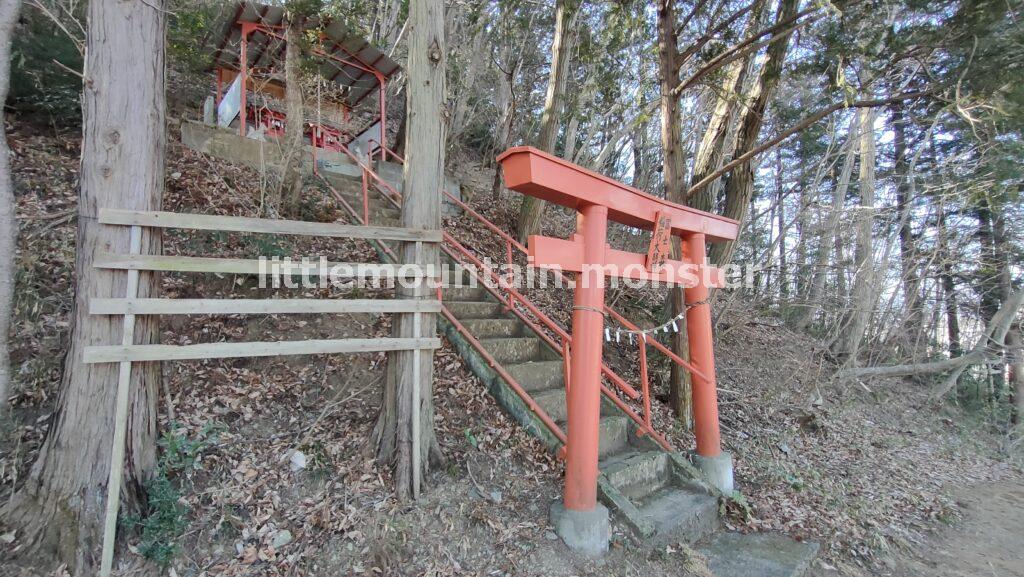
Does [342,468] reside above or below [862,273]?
below

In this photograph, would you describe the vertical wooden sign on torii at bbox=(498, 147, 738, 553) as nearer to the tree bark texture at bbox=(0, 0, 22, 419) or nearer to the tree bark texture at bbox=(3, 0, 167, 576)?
the tree bark texture at bbox=(3, 0, 167, 576)

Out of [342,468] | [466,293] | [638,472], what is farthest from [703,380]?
[342,468]

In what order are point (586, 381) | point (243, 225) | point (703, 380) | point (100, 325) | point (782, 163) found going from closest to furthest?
point (100, 325), point (243, 225), point (586, 381), point (703, 380), point (782, 163)

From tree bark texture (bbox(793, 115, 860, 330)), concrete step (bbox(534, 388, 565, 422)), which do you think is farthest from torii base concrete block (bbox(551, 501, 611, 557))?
tree bark texture (bbox(793, 115, 860, 330))

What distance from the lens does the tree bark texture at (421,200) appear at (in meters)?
3.46

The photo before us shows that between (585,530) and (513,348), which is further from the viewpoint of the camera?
(513,348)

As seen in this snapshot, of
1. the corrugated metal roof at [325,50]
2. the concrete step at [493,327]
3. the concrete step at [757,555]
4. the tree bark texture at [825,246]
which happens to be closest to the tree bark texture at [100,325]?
the concrete step at [493,327]

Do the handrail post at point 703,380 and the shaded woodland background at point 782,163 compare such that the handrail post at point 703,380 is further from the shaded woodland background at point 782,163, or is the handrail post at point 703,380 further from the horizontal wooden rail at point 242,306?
the horizontal wooden rail at point 242,306

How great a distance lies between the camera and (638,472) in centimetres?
400

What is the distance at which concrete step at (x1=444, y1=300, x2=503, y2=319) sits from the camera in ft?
16.8

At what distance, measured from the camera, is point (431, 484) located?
3467mm

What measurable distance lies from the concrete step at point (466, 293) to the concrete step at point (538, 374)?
1.37 m

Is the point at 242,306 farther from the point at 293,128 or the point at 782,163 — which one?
the point at 782,163

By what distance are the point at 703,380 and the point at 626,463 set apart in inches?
51.4
